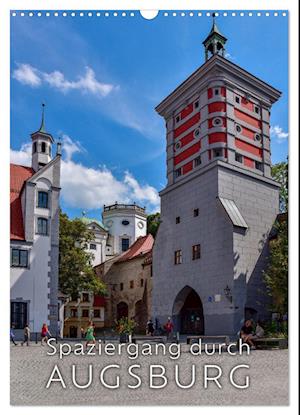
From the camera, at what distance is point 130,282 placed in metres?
31.5

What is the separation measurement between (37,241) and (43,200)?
1.73 metres

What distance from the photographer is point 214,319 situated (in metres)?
19.5

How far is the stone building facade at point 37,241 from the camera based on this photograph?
520 inches

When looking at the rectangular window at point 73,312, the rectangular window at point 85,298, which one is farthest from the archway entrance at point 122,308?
the rectangular window at point 73,312

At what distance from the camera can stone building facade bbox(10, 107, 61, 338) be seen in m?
13.2

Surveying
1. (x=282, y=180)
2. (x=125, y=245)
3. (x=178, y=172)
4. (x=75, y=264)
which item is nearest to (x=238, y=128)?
(x=178, y=172)

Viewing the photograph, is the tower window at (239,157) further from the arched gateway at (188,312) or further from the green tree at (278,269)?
the arched gateway at (188,312)

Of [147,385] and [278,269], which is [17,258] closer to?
[147,385]

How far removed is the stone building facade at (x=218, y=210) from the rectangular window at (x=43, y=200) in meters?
3.80

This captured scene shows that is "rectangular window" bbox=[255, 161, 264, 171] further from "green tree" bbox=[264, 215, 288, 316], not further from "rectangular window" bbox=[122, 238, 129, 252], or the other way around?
"rectangular window" bbox=[122, 238, 129, 252]

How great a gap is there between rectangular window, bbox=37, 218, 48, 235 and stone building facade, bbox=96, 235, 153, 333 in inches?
431

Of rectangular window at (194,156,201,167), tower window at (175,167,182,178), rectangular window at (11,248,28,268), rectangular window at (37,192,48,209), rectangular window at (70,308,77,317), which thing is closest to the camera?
rectangular window at (11,248,28,268)

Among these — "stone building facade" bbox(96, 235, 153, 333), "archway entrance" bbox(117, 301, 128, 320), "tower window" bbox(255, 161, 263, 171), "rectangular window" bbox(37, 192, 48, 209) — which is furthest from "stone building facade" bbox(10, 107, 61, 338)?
"archway entrance" bbox(117, 301, 128, 320)
